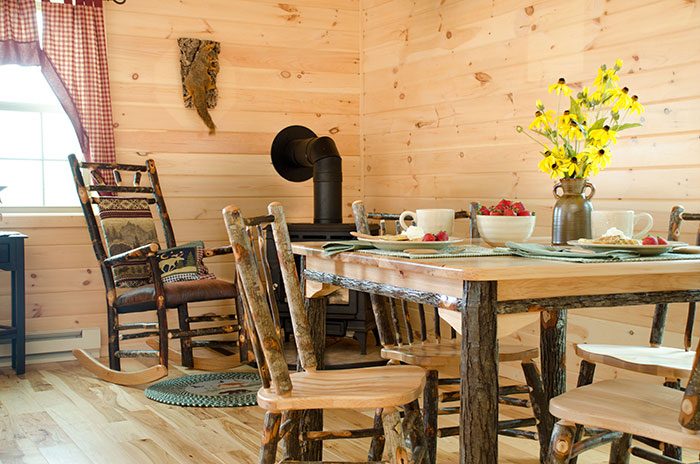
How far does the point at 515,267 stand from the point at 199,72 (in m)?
3.62

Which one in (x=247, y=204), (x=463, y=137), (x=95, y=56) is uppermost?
(x=95, y=56)

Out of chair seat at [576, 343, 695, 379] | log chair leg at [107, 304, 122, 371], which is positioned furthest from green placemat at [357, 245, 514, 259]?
log chair leg at [107, 304, 122, 371]

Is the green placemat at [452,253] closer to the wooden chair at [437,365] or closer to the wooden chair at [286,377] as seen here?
the wooden chair at [286,377]

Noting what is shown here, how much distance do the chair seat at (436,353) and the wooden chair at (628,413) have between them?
0.49 meters

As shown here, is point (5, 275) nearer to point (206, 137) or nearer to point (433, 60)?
point (206, 137)

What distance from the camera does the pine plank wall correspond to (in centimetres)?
363

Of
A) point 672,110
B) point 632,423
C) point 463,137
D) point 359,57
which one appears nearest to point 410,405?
point 632,423

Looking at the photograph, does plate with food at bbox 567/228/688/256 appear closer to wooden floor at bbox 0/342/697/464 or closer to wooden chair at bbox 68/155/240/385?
wooden floor at bbox 0/342/697/464

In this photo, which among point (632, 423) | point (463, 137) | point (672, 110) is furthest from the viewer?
point (463, 137)

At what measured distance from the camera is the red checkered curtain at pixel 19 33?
460 cm

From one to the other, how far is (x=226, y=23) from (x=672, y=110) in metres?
2.82

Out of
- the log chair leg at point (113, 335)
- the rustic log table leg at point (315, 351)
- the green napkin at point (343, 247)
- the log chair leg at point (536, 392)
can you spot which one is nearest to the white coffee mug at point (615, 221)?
the log chair leg at point (536, 392)

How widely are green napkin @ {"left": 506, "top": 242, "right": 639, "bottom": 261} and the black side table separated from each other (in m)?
2.98

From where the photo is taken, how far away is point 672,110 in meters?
3.48
